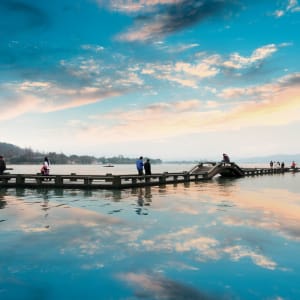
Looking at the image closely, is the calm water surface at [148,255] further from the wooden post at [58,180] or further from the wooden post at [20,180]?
the wooden post at [20,180]

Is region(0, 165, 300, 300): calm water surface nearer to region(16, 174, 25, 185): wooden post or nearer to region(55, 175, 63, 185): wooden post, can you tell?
region(55, 175, 63, 185): wooden post

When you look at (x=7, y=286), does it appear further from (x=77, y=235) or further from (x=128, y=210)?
(x=128, y=210)

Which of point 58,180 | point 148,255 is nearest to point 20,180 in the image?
point 58,180

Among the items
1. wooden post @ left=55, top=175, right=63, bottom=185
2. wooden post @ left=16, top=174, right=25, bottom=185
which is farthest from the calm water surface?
wooden post @ left=16, top=174, right=25, bottom=185

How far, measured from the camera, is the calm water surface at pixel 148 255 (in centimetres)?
573

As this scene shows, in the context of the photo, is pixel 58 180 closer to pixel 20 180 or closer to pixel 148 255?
pixel 20 180

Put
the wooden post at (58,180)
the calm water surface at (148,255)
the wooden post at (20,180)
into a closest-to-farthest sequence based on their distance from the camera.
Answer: the calm water surface at (148,255)
the wooden post at (58,180)
the wooden post at (20,180)

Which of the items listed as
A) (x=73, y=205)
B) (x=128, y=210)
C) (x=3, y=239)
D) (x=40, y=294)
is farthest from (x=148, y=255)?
(x=73, y=205)

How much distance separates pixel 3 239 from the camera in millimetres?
8680

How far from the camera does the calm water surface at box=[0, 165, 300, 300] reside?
573cm

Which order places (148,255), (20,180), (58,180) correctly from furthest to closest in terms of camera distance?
(20,180)
(58,180)
(148,255)

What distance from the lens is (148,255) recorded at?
750 centimetres

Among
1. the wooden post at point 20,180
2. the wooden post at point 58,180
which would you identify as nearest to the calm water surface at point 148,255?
the wooden post at point 58,180

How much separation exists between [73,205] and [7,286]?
30.5ft
